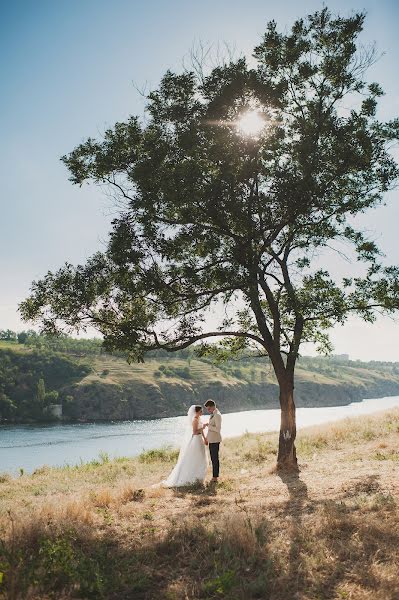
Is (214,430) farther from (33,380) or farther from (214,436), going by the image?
(33,380)

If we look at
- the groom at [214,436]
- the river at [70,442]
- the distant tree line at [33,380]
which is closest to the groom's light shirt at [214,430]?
the groom at [214,436]

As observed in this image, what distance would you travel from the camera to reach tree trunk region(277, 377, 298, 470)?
16203 millimetres

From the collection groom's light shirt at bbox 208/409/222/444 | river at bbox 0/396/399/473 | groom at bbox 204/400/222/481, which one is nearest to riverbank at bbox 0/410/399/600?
groom at bbox 204/400/222/481

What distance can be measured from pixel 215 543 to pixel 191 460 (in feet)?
24.5

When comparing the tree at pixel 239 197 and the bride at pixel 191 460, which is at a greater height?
the tree at pixel 239 197

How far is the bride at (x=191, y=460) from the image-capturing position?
1488 cm

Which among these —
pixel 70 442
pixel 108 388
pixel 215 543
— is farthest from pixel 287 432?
pixel 108 388

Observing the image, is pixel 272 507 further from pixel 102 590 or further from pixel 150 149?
pixel 150 149

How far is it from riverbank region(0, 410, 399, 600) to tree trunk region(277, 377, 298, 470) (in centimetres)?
278

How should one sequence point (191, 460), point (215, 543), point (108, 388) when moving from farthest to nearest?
point (108, 388)
point (191, 460)
point (215, 543)

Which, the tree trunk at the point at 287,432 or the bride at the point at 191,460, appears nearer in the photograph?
the bride at the point at 191,460

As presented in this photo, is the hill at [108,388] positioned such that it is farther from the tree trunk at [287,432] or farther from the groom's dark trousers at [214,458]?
the groom's dark trousers at [214,458]

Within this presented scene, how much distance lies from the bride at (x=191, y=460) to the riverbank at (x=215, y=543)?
1348 millimetres

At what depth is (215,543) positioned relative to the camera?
7785 mm
